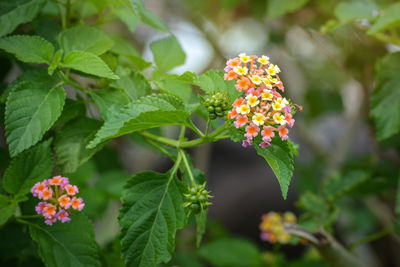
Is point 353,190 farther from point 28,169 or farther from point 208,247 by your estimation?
point 28,169

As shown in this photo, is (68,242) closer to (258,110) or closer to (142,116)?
(142,116)

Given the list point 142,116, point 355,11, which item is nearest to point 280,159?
point 142,116

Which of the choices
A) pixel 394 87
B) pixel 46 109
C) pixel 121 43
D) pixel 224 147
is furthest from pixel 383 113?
pixel 224 147

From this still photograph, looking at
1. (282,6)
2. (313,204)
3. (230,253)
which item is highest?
(282,6)

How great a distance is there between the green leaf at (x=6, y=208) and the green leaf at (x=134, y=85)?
0.30 meters

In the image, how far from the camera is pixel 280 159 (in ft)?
1.98

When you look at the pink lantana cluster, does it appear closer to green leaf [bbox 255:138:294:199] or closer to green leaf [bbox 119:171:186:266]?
green leaf [bbox 119:171:186:266]

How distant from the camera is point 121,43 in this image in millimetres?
884

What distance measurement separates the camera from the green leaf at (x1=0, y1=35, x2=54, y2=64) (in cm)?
68

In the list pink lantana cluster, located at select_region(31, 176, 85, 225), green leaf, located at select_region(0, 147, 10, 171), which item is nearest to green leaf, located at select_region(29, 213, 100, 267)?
pink lantana cluster, located at select_region(31, 176, 85, 225)

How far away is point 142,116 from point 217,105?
0.42ft

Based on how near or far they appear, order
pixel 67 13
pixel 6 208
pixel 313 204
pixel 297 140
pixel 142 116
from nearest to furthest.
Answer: pixel 142 116
pixel 6 208
pixel 67 13
pixel 313 204
pixel 297 140

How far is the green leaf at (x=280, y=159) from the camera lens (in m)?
0.57

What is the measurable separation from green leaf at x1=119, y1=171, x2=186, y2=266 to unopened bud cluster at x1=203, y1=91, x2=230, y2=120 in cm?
15
